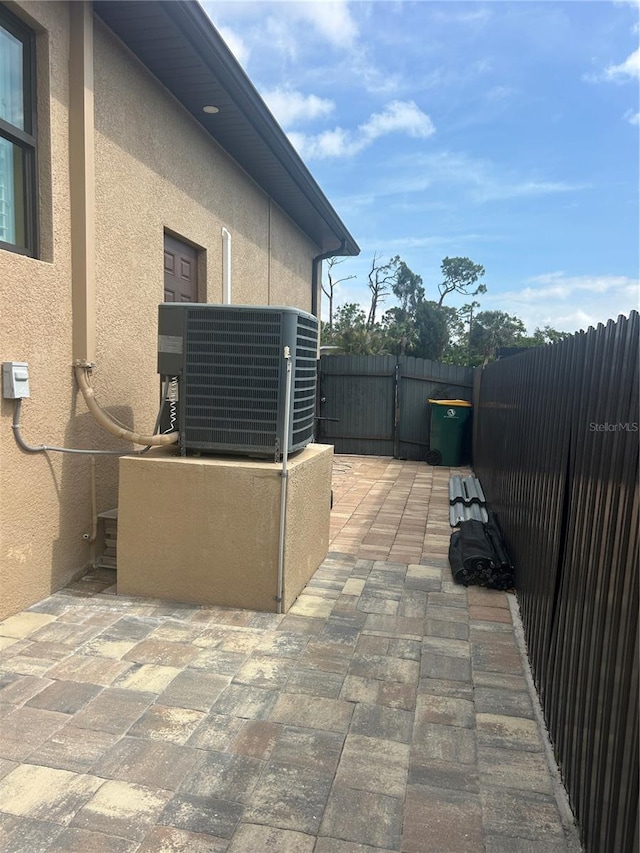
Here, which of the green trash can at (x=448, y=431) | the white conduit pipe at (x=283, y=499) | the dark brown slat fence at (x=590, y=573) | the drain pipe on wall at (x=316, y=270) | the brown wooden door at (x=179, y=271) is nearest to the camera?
the dark brown slat fence at (x=590, y=573)

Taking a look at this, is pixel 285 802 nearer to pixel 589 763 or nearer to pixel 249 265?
pixel 589 763

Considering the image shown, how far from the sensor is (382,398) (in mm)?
11117

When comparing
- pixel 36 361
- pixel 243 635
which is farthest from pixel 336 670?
pixel 36 361

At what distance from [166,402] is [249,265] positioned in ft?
12.1

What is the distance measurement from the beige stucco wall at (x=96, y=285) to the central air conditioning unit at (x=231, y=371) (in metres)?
0.68

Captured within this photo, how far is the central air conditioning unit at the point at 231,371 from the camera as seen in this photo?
3502mm

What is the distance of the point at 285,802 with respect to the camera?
1.92m

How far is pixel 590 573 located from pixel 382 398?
9.19 metres

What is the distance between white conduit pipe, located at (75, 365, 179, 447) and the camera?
367 centimetres

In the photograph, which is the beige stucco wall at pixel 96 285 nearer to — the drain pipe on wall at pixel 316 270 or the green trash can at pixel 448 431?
the drain pipe on wall at pixel 316 270

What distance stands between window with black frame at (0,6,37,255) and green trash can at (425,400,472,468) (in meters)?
7.84

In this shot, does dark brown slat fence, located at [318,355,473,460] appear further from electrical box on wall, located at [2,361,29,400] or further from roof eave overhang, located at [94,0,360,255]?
electrical box on wall, located at [2,361,29,400]

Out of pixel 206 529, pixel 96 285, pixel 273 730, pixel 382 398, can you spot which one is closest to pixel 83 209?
pixel 96 285

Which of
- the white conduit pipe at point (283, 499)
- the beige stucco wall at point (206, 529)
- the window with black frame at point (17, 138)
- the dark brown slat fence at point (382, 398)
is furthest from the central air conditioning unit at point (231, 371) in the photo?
the dark brown slat fence at point (382, 398)
